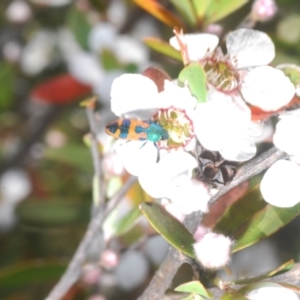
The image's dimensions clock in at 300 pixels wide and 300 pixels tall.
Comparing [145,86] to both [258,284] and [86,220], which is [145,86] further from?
[86,220]

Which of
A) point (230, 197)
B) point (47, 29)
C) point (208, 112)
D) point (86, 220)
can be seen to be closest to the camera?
point (208, 112)

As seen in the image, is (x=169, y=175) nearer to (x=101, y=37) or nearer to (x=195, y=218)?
(x=195, y=218)

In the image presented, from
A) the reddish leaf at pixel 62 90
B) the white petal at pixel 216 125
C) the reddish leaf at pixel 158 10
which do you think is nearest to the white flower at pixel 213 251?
the white petal at pixel 216 125

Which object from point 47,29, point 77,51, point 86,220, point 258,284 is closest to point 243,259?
point 86,220

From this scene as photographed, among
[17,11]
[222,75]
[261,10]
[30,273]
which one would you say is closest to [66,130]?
[17,11]

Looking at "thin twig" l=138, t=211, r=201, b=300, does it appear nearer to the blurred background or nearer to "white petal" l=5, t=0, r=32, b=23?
the blurred background

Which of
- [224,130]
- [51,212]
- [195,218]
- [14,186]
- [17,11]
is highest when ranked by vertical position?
[224,130]

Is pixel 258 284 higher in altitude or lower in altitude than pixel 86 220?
higher
